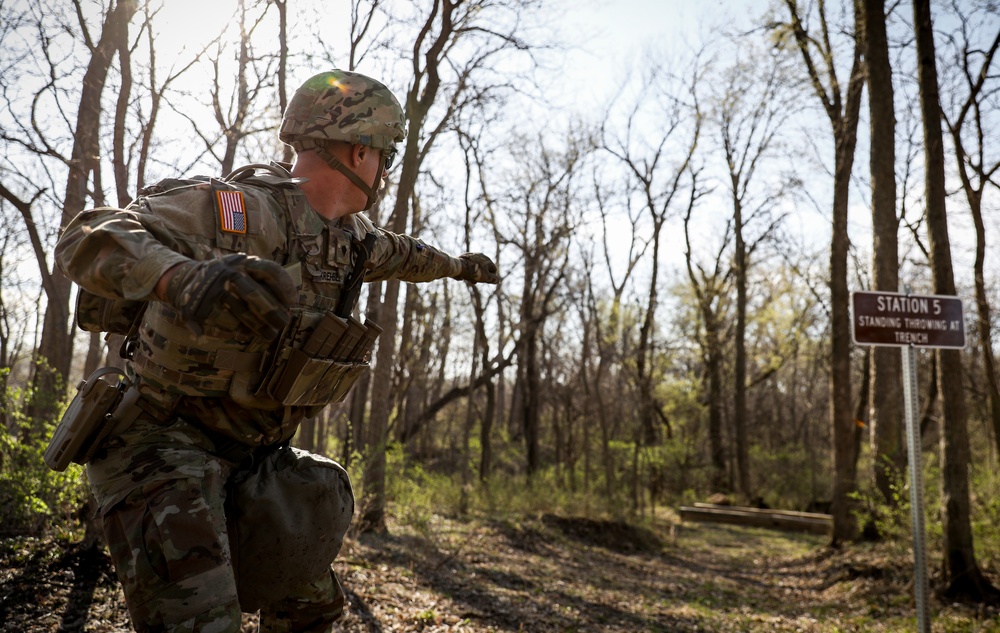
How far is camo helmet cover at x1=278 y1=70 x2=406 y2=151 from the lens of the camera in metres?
2.45

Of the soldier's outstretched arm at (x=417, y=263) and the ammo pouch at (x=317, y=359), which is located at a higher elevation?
the soldier's outstretched arm at (x=417, y=263)

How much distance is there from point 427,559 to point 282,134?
5976 mm

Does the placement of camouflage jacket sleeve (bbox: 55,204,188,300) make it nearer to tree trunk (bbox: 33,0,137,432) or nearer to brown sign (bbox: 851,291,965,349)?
brown sign (bbox: 851,291,965,349)

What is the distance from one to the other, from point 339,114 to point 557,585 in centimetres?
596

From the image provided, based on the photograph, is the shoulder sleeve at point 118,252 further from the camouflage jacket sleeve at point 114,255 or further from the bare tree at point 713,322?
the bare tree at point 713,322

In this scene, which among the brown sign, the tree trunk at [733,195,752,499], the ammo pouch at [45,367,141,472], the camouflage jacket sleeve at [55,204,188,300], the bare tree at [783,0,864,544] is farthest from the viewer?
the tree trunk at [733,195,752,499]

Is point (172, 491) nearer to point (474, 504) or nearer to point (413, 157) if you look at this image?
point (413, 157)

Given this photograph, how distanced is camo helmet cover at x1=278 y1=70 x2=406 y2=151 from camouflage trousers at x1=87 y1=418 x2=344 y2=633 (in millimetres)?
1024

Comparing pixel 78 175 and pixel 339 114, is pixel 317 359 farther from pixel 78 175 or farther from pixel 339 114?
pixel 78 175

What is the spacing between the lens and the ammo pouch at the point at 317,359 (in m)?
2.20

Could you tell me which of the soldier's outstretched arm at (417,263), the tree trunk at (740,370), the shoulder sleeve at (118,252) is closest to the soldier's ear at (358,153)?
the soldier's outstretched arm at (417,263)

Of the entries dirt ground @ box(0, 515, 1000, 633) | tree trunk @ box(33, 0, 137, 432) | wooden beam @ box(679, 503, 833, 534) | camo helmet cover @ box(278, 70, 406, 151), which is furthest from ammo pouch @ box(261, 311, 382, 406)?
wooden beam @ box(679, 503, 833, 534)

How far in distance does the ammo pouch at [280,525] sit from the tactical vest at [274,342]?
0.23 m

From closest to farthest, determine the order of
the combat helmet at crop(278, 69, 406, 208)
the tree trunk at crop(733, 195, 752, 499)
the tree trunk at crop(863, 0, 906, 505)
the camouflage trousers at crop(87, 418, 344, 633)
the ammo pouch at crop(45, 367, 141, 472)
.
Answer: the camouflage trousers at crop(87, 418, 344, 633) → the ammo pouch at crop(45, 367, 141, 472) → the combat helmet at crop(278, 69, 406, 208) → the tree trunk at crop(863, 0, 906, 505) → the tree trunk at crop(733, 195, 752, 499)
